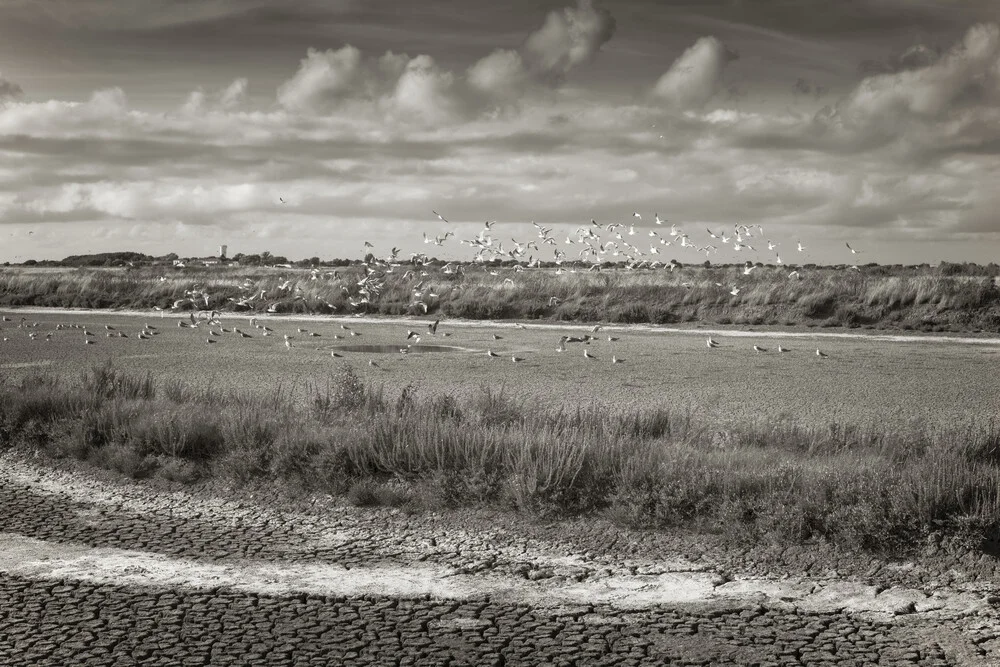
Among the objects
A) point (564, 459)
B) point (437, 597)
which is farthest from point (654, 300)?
point (437, 597)

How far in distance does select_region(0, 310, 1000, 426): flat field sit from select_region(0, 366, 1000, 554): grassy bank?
2068 mm

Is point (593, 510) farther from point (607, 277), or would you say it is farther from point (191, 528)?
point (607, 277)

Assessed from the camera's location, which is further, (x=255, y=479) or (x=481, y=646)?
(x=255, y=479)

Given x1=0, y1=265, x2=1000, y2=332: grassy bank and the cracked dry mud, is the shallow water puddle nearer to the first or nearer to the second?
the cracked dry mud

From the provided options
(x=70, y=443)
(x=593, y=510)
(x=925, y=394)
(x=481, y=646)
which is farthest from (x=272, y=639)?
(x=925, y=394)

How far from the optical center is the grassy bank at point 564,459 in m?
7.86

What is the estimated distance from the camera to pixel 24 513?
8.77 metres

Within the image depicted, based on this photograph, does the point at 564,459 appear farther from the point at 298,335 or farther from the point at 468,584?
the point at 298,335

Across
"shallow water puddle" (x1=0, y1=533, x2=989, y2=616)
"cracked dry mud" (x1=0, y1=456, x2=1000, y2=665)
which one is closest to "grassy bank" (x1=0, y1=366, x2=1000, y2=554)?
"cracked dry mud" (x1=0, y1=456, x2=1000, y2=665)

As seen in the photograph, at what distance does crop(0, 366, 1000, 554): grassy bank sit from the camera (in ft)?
25.8

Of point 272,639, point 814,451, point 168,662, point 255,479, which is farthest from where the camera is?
point 814,451

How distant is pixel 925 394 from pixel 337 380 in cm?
936

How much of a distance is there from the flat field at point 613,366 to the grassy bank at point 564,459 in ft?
6.79

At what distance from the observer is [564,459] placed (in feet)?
29.7
